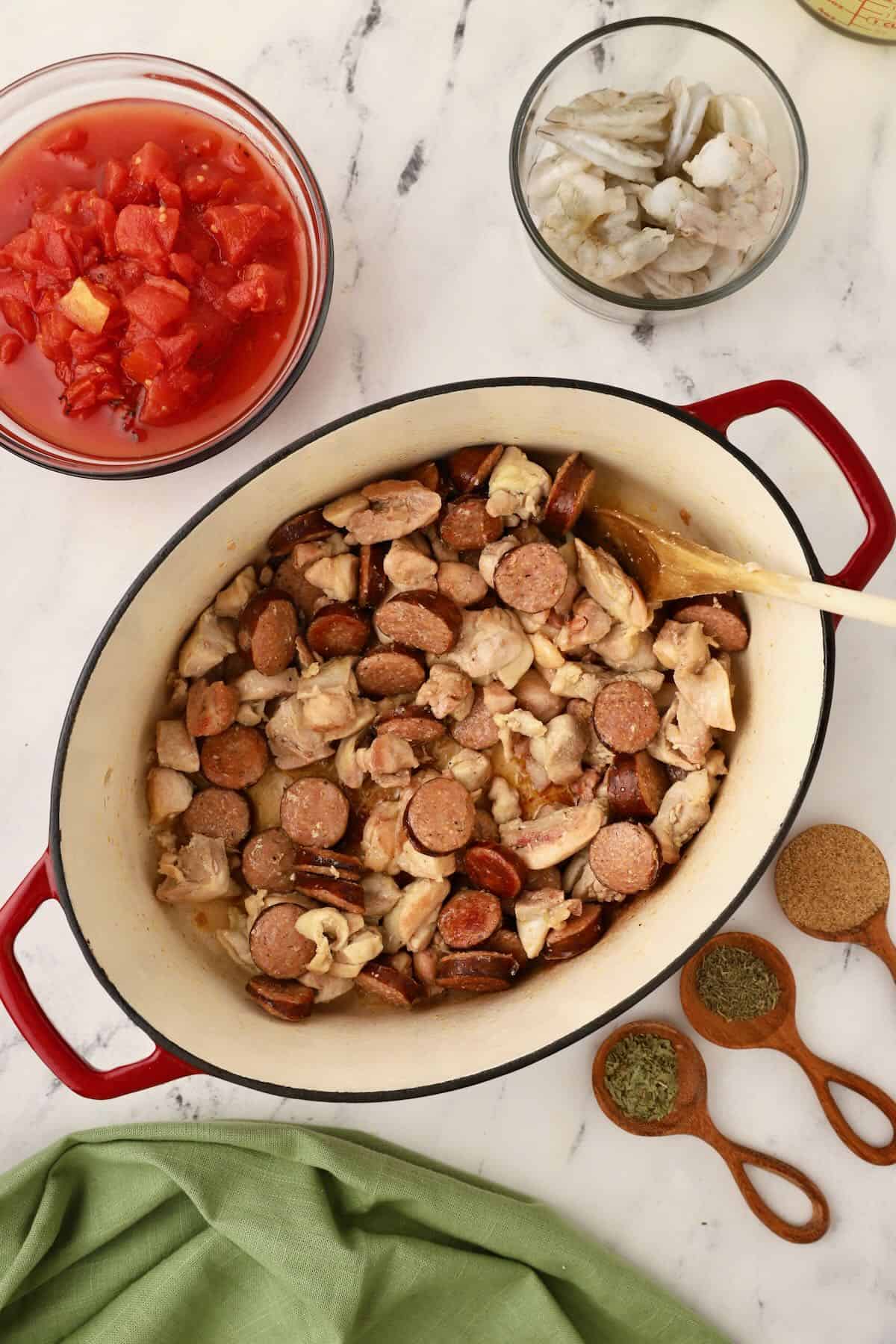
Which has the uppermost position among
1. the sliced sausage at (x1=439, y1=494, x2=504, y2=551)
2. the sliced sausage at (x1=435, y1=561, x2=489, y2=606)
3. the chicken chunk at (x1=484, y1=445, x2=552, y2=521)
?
the chicken chunk at (x1=484, y1=445, x2=552, y2=521)

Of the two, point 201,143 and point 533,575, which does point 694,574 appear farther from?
point 201,143

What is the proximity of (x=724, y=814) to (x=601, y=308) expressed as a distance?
100 cm

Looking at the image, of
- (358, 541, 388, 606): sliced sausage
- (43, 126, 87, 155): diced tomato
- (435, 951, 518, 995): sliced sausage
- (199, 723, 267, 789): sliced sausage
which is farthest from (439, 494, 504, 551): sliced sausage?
(43, 126, 87, 155): diced tomato

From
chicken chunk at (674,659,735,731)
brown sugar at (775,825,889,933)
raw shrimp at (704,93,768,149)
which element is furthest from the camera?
brown sugar at (775,825,889,933)

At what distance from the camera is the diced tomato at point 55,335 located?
2.01 meters

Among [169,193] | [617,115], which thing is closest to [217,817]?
[169,193]

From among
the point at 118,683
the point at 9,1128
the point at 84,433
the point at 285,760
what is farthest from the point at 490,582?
the point at 9,1128

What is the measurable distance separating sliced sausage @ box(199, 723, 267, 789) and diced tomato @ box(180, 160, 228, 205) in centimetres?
98

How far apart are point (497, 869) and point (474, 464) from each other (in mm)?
739

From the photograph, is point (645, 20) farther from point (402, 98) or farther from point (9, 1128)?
point (9, 1128)

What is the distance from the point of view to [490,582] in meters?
2.05

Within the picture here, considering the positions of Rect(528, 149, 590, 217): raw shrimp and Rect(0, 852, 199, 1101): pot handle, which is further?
Rect(528, 149, 590, 217): raw shrimp

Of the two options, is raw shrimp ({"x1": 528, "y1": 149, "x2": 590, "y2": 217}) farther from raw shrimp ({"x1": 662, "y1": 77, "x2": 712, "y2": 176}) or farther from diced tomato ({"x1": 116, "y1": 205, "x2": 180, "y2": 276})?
diced tomato ({"x1": 116, "y1": 205, "x2": 180, "y2": 276})

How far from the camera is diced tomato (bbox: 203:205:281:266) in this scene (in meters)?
2.03
